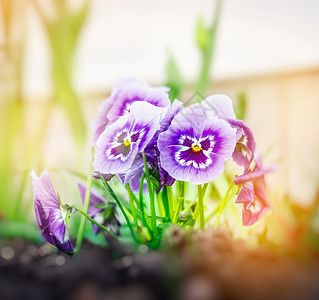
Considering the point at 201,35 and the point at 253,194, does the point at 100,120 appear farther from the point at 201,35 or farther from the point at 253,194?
the point at 201,35

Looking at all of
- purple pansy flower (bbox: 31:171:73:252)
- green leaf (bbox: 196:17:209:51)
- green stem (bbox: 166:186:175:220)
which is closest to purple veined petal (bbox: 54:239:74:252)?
purple pansy flower (bbox: 31:171:73:252)

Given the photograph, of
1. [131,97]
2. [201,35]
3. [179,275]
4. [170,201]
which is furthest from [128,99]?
[201,35]

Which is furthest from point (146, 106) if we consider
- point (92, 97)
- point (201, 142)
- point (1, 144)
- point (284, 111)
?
point (92, 97)

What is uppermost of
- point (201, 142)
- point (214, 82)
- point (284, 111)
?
point (201, 142)

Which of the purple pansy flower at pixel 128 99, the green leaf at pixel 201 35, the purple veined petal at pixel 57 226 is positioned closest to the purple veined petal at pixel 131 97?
the purple pansy flower at pixel 128 99

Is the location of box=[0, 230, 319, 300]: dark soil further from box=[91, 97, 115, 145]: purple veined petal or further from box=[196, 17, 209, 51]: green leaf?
box=[196, 17, 209, 51]: green leaf

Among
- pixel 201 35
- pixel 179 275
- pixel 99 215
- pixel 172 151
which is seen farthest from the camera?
pixel 201 35

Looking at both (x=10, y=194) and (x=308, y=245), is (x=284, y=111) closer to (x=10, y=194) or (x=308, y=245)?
(x=10, y=194)
